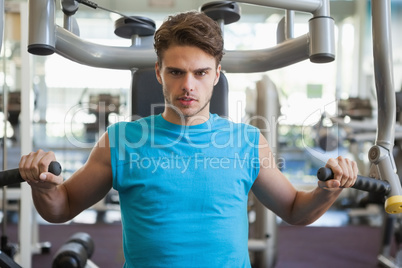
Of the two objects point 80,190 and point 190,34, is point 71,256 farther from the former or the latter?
point 190,34

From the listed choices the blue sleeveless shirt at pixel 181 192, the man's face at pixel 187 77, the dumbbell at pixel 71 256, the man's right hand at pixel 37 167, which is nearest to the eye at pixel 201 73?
the man's face at pixel 187 77

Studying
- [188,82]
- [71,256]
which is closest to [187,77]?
[188,82]

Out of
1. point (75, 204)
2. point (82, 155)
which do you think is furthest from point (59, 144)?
point (75, 204)

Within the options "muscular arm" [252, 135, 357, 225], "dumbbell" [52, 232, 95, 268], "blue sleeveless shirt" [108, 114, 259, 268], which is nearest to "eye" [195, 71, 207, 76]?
"blue sleeveless shirt" [108, 114, 259, 268]

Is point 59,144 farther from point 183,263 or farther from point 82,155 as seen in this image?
point 183,263

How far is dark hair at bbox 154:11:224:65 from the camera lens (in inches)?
41.9

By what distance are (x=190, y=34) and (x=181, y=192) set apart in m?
0.39

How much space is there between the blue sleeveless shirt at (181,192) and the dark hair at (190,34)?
0.21 m

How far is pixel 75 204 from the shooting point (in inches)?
44.9

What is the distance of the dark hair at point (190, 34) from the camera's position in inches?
41.9

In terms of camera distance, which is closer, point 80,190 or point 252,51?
point 80,190

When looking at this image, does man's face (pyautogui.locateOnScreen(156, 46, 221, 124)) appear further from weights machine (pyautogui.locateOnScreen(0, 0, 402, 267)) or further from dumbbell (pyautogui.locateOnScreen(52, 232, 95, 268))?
dumbbell (pyautogui.locateOnScreen(52, 232, 95, 268))

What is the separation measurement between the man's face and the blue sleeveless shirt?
11cm

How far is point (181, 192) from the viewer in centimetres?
108
